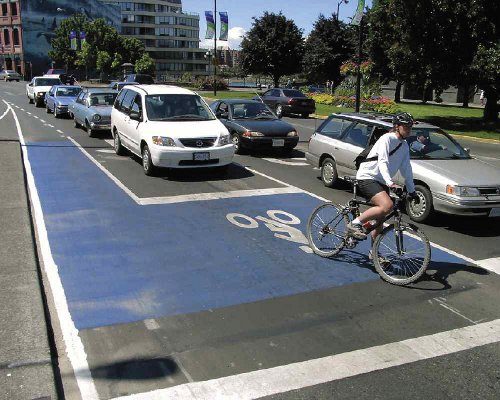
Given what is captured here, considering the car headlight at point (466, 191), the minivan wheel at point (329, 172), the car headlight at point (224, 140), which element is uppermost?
the car headlight at point (224, 140)

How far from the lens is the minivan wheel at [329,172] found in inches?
404

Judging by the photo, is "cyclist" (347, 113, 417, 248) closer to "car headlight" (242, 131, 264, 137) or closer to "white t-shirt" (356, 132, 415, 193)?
"white t-shirt" (356, 132, 415, 193)

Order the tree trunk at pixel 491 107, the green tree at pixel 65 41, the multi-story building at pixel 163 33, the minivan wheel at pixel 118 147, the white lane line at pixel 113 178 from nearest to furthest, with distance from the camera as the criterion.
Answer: the white lane line at pixel 113 178 < the minivan wheel at pixel 118 147 < the tree trunk at pixel 491 107 < the green tree at pixel 65 41 < the multi-story building at pixel 163 33

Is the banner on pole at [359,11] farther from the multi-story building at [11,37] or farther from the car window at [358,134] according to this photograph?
the multi-story building at [11,37]

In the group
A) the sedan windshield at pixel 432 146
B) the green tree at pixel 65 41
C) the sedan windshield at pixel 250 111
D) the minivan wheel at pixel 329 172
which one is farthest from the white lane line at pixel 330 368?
the green tree at pixel 65 41

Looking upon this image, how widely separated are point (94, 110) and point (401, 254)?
13679 millimetres

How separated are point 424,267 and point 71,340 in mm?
3594

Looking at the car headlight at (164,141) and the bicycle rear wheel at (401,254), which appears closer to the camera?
the bicycle rear wheel at (401,254)

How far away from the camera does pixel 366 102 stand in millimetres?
30688

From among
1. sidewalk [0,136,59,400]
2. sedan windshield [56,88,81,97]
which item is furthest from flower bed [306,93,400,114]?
sidewalk [0,136,59,400]

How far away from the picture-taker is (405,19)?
903 inches

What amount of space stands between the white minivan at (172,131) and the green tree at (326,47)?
1564 inches

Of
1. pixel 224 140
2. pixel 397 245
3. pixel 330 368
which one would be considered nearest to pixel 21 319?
pixel 330 368

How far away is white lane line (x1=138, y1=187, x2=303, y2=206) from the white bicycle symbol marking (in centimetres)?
118
